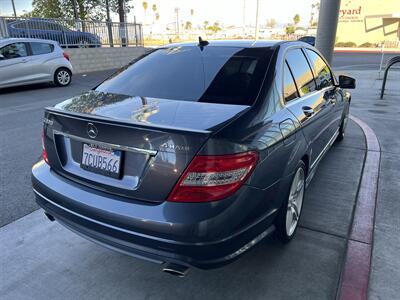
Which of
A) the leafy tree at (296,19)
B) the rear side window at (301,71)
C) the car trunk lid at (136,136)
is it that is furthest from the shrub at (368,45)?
the leafy tree at (296,19)

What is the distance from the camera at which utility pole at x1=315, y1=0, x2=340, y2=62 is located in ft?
26.5

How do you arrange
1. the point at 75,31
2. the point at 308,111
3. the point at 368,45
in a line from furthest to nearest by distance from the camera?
1. the point at 368,45
2. the point at 75,31
3. the point at 308,111

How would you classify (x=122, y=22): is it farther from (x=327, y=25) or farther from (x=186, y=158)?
(x=186, y=158)

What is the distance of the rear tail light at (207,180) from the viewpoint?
1958 millimetres

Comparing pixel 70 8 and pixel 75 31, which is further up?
pixel 70 8

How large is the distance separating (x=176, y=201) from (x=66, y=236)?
1.64 meters

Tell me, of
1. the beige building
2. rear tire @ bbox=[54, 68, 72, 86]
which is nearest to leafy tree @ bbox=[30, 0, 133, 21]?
rear tire @ bbox=[54, 68, 72, 86]

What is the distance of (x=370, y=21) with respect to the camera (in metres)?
44.8

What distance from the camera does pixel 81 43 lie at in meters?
16.5

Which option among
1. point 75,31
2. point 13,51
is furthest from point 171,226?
point 75,31

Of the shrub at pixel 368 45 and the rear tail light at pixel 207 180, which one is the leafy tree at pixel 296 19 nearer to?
the shrub at pixel 368 45

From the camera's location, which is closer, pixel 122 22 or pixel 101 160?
pixel 101 160

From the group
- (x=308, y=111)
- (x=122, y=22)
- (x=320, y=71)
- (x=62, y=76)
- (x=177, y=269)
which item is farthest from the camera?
(x=122, y=22)

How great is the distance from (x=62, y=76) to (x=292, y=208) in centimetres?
1121
